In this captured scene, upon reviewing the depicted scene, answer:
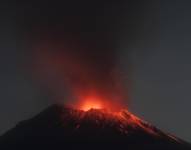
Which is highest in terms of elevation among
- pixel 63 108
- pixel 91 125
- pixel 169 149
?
pixel 63 108

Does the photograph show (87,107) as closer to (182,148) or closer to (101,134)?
(101,134)

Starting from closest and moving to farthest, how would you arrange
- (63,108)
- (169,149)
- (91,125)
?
(169,149), (91,125), (63,108)

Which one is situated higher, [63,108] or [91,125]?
[63,108]

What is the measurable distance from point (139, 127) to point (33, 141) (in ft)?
78.7

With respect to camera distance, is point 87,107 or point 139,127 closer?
point 139,127

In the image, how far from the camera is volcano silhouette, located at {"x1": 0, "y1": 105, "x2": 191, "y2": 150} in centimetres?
11075

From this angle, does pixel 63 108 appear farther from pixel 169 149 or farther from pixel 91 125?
pixel 169 149

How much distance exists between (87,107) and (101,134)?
627 inches

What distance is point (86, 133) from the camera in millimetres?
116188

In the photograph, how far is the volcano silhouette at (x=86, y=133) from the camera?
363 ft

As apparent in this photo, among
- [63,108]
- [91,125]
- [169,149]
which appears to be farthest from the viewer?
[63,108]


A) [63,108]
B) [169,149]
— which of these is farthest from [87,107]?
[169,149]

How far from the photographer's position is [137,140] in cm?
11369

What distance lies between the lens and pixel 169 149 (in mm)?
111625
